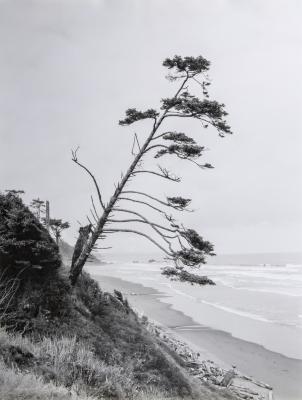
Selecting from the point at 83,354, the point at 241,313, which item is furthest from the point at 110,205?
the point at 241,313

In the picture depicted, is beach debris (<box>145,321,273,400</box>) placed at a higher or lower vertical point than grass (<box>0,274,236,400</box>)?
lower

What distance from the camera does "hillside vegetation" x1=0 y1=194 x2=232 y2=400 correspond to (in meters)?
7.86

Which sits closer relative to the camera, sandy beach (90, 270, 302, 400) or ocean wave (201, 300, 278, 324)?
sandy beach (90, 270, 302, 400)

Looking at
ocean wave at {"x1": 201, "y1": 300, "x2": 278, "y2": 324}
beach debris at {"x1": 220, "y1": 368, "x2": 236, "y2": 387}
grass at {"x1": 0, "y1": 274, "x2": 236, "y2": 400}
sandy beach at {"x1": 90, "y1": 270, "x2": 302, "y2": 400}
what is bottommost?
sandy beach at {"x1": 90, "y1": 270, "x2": 302, "y2": 400}

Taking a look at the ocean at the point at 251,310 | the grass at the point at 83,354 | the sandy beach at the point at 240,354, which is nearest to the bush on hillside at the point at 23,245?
the grass at the point at 83,354

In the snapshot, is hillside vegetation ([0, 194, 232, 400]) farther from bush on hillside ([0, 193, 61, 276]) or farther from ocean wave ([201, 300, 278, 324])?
ocean wave ([201, 300, 278, 324])

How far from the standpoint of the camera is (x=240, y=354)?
717 inches

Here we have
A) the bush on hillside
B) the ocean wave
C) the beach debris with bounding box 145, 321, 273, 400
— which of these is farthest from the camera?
the ocean wave

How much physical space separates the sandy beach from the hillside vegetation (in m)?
3.50

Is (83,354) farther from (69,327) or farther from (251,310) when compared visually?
(251,310)

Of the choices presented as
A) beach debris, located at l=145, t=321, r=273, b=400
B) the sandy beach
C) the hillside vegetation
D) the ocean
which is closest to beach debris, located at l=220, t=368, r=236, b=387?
beach debris, located at l=145, t=321, r=273, b=400

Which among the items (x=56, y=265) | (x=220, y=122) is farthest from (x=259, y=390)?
A: (x=220, y=122)

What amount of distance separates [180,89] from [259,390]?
373 inches

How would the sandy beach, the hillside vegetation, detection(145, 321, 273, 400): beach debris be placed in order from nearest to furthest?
the hillside vegetation < detection(145, 321, 273, 400): beach debris < the sandy beach
